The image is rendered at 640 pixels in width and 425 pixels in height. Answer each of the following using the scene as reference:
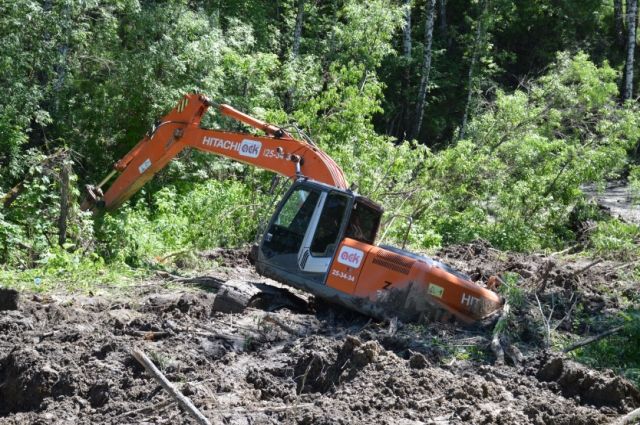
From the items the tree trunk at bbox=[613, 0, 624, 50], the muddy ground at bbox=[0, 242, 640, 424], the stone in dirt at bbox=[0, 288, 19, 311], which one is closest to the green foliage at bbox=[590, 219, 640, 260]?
the muddy ground at bbox=[0, 242, 640, 424]

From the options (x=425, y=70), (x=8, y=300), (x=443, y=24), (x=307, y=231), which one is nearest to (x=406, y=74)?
(x=425, y=70)

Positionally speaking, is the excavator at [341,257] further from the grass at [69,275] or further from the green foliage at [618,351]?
the grass at [69,275]

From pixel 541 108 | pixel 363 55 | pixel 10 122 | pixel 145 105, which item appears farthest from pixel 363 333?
pixel 363 55

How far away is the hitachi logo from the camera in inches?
470

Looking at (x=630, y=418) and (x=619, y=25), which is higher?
(x=619, y=25)

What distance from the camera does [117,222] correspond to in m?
13.1

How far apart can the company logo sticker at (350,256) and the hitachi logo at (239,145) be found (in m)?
2.52

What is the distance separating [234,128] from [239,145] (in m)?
6.79

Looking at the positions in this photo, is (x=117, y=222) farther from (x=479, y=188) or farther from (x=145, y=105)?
(x=479, y=188)

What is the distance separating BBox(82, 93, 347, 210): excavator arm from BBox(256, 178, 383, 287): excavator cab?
53 centimetres

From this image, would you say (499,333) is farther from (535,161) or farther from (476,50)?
(476,50)

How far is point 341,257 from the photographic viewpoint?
32.8 ft

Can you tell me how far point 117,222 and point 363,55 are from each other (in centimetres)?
1025

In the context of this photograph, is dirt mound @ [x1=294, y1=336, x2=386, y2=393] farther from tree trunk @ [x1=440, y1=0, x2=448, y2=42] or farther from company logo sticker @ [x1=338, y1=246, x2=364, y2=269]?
tree trunk @ [x1=440, y1=0, x2=448, y2=42]
